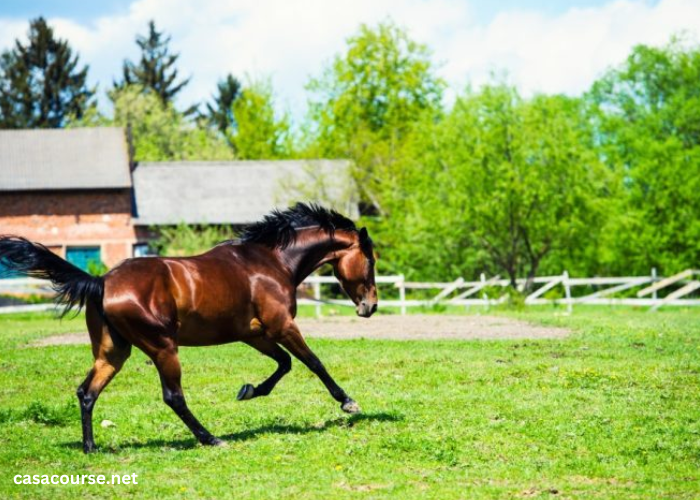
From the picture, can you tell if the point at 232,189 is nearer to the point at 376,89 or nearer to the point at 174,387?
the point at 376,89

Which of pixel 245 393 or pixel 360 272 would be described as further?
pixel 360 272

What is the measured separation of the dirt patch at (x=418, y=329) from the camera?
2036 cm

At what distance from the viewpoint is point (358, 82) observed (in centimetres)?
6431

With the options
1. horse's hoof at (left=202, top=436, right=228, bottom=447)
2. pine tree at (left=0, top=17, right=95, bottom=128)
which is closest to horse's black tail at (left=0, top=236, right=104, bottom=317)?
horse's hoof at (left=202, top=436, right=228, bottom=447)

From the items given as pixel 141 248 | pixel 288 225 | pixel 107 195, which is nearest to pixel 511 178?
pixel 141 248

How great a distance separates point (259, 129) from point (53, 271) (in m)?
61.0

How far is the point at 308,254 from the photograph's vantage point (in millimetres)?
10883

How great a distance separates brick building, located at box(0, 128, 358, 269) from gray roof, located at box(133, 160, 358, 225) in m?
0.05

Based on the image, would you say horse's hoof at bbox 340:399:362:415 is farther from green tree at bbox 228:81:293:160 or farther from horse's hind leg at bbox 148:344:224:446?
green tree at bbox 228:81:293:160

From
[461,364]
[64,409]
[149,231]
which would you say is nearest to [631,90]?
[149,231]

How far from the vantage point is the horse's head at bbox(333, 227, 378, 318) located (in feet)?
36.3

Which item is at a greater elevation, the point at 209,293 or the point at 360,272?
the point at 360,272

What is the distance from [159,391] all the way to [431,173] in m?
27.3

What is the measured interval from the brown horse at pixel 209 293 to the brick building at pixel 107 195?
38.1 m
